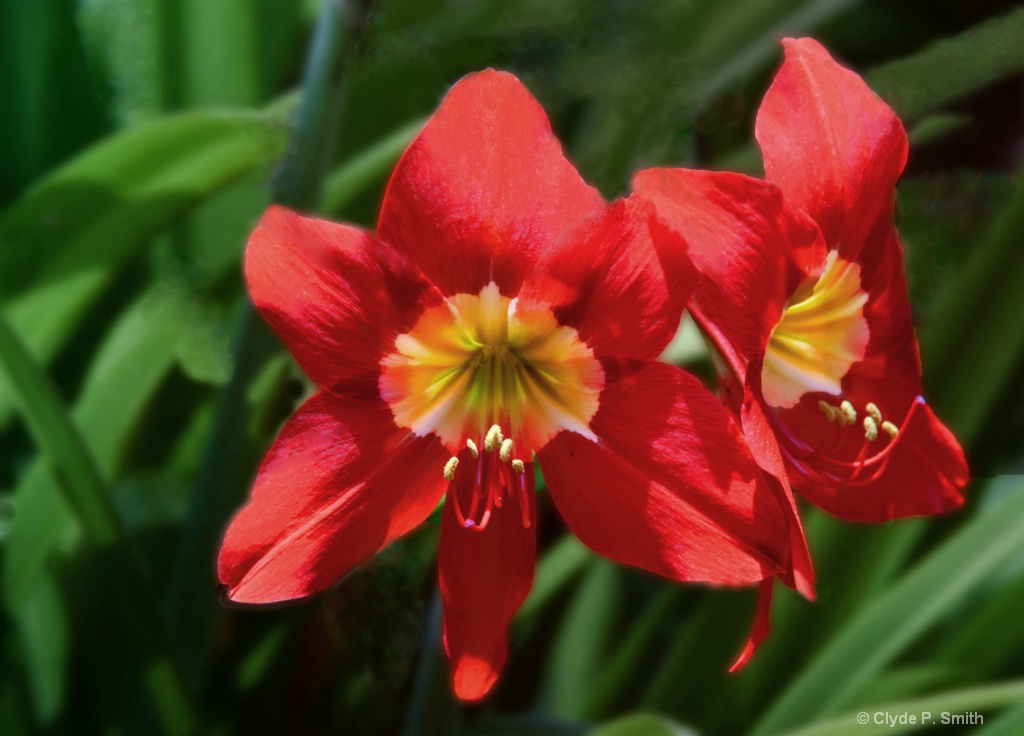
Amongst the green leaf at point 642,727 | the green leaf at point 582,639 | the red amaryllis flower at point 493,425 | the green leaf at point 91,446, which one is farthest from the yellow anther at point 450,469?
the green leaf at point 582,639

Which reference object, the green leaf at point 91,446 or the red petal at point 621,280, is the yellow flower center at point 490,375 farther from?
the green leaf at point 91,446

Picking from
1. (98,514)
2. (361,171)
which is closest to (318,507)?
(98,514)

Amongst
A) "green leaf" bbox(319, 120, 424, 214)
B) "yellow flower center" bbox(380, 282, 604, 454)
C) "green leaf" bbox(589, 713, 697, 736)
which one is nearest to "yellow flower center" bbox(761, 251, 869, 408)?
"yellow flower center" bbox(380, 282, 604, 454)

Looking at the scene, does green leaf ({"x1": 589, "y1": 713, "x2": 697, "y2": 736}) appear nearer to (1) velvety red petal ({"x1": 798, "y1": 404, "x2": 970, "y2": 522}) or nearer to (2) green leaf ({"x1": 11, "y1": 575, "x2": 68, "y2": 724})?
(1) velvety red petal ({"x1": 798, "y1": 404, "x2": 970, "y2": 522})

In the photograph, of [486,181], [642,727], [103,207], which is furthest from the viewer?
[103,207]

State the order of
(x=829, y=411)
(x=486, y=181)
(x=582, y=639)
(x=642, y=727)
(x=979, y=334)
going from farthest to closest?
1. (x=582, y=639)
2. (x=979, y=334)
3. (x=642, y=727)
4. (x=829, y=411)
5. (x=486, y=181)

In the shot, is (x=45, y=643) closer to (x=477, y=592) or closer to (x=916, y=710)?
(x=477, y=592)
